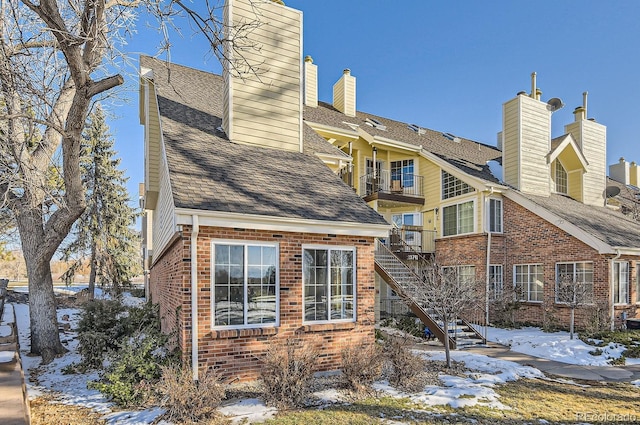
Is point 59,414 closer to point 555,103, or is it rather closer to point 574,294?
point 574,294

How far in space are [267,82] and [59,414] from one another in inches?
325

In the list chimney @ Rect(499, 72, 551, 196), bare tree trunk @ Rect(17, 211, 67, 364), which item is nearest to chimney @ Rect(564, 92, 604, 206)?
chimney @ Rect(499, 72, 551, 196)

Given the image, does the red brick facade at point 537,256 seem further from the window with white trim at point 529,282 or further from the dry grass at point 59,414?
the dry grass at point 59,414

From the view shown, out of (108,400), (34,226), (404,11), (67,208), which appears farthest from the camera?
(404,11)

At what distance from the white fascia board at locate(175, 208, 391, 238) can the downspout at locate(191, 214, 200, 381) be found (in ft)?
0.46

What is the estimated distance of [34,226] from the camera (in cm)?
855

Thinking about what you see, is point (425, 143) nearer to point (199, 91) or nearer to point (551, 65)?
point (551, 65)

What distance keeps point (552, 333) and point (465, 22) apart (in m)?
11.3

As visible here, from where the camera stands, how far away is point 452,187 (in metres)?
15.9

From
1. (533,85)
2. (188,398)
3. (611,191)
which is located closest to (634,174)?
(611,191)

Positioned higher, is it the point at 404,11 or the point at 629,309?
the point at 404,11

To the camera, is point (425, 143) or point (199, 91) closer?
point (199, 91)

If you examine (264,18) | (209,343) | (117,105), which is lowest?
Answer: (209,343)

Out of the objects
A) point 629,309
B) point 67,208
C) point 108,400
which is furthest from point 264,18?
point 629,309
